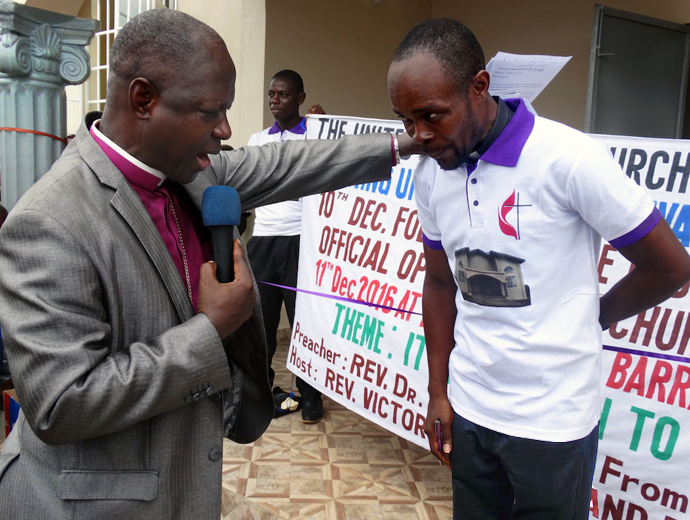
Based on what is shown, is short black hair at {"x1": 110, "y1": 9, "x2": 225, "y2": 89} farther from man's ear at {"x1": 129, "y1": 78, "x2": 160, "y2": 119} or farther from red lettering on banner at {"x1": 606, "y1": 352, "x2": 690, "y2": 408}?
red lettering on banner at {"x1": 606, "y1": 352, "x2": 690, "y2": 408}

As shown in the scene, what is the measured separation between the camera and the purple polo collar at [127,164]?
120 cm

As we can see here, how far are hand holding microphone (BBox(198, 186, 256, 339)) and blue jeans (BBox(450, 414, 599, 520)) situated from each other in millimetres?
680

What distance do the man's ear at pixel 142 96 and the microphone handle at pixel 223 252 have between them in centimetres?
27

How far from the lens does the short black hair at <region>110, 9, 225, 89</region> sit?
1104mm

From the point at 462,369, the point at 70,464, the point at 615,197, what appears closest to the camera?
the point at 70,464

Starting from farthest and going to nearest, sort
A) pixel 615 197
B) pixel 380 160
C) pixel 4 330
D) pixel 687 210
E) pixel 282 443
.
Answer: pixel 282 443 < pixel 687 210 < pixel 380 160 < pixel 615 197 < pixel 4 330

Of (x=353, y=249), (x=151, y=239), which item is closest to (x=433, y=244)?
(x=151, y=239)

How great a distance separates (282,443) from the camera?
3.50m

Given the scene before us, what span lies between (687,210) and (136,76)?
6.59 feet

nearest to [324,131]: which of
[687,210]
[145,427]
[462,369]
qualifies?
[687,210]

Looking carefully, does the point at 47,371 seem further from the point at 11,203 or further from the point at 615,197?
the point at 11,203

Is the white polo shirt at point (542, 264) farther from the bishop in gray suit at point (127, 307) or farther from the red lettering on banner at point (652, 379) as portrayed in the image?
the red lettering on banner at point (652, 379)

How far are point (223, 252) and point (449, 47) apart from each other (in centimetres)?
69

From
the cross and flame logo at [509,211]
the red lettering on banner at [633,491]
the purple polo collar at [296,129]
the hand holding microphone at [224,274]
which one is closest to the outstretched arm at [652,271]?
the cross and flame logo at [509,211]
